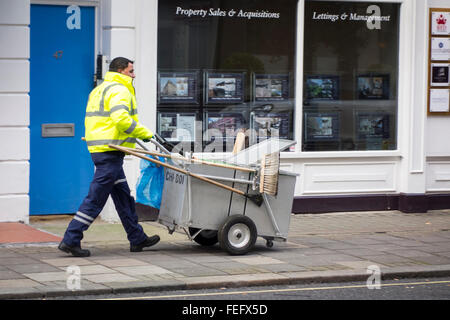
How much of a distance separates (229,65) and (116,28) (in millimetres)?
1777

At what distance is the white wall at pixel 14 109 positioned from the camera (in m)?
10.6

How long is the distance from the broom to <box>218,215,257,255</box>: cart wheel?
36cm

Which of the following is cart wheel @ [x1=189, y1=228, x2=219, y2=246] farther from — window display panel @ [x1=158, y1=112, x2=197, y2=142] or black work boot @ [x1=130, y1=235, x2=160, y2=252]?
window display panel @ [x1=158, y1=112, x2=197, y2=142]

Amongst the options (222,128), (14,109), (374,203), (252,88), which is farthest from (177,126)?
(374,203)

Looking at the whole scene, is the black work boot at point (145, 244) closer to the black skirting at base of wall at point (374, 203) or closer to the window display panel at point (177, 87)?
the window display panel at point (177, 87)

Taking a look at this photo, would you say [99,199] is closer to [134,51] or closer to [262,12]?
[134,51]

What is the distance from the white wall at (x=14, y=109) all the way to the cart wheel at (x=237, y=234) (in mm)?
2949

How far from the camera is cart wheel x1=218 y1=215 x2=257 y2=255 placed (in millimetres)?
9031

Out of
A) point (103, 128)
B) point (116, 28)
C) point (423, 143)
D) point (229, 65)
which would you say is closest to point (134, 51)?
point (116, 28)

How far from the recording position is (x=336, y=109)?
12898 millimetres

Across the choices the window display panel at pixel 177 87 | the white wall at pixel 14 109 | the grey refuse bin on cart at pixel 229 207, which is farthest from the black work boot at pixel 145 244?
the window display panel at pixel 177 87

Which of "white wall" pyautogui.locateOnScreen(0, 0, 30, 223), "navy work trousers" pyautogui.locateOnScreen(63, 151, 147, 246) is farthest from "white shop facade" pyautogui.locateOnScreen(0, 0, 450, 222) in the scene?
"navy work trousers" pyautogui.locateOnScreen(63, 151, 147, 246)

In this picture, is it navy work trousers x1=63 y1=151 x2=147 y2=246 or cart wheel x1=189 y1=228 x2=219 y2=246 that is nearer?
navy work trousers x1=63 y1=151 x2=147 y2=246

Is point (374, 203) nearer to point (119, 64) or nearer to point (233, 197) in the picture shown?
point (233, 197)
